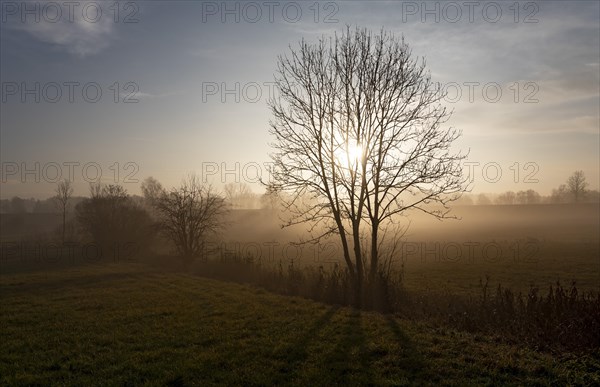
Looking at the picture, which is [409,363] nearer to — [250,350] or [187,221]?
[250,350]

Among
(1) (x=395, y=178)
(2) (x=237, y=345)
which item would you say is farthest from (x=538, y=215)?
(2) (x=237, y=345)

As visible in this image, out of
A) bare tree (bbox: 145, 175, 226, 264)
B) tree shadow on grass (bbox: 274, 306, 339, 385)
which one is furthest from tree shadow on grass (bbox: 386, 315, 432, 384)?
bare tree (bbox: 145, 175, 226, 264)

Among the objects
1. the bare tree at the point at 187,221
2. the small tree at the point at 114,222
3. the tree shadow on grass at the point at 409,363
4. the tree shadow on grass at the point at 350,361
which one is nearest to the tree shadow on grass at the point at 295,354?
the tree shadow on grass at the point at 350,361

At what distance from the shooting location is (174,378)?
8.12m

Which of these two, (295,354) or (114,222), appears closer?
(295,354)

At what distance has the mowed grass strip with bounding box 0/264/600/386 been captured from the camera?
8117 mm

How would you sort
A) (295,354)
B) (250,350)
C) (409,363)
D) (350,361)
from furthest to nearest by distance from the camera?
1. (250,350)
2. (295,354)
3. (350,361)
4. (409,363)

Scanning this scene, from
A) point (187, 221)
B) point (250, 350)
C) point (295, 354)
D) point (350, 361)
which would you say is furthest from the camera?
point (187, 221)

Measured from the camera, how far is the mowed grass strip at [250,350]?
320 inches

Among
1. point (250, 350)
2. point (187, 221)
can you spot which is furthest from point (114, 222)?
point (250, 350)

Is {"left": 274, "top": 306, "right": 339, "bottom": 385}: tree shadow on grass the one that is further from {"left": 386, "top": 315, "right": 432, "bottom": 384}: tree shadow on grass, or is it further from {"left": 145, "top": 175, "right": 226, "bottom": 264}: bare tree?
{"left": 145, "top": 175, "right": 226, "bottom": 264}: bare tree

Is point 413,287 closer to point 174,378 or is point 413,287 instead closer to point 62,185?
point 174,378

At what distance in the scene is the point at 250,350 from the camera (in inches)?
391

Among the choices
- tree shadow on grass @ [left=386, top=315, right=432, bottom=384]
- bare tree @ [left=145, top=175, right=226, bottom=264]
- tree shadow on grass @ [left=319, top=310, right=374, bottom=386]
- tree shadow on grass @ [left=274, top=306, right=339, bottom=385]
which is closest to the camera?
tree shadow on grass @ [left=319, top=310, right=374, bottom=386]
